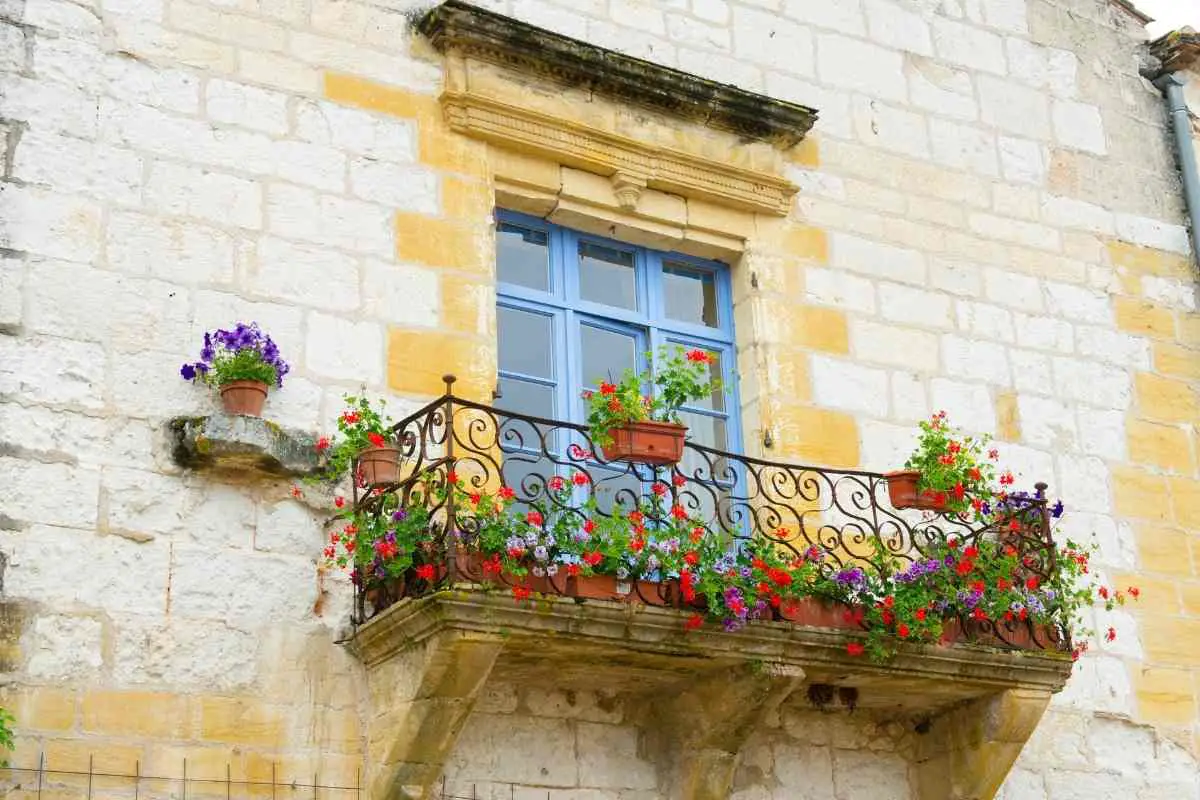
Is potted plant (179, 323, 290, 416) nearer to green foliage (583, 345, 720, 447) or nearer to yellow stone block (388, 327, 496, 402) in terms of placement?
yellow stone block (388, 327, 496, 402)

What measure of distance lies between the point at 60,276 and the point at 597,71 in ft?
7.95

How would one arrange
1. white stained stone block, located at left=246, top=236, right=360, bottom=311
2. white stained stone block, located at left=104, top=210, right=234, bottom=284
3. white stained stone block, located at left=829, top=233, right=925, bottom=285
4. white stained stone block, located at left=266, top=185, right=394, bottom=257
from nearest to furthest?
white stained stone block, located at left=104, top=210, right=234, bottom=284
white stained stone block, located at left=246, top=236, right=360, bottom=311
white stained stone block, located at left=266, top=185, right=394, bottom=257
white stained stone block, located at left=829, top=233, right=925, bottom=285

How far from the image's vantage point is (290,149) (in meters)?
6.59

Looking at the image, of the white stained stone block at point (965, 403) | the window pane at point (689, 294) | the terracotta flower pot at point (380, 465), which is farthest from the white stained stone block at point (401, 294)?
the white stained stone block at point (965, 403)

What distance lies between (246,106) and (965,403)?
3.36 metres

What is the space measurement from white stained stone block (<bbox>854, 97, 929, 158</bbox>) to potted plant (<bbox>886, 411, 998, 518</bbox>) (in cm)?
172

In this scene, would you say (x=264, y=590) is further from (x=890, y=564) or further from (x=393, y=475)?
(x=890, y=564)

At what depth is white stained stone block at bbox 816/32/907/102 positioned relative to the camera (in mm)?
8188

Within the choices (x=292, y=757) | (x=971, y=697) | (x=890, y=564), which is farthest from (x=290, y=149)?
(x=971, y=697)

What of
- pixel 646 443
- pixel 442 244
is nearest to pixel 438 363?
pixel 442 244

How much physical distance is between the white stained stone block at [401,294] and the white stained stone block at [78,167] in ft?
2.96

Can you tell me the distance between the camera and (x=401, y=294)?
6621mm

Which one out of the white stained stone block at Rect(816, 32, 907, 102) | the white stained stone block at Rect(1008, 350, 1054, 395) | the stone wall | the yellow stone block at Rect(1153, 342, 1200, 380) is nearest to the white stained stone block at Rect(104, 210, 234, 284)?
the stone wall

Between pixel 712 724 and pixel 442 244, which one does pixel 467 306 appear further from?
pixel 712 724
